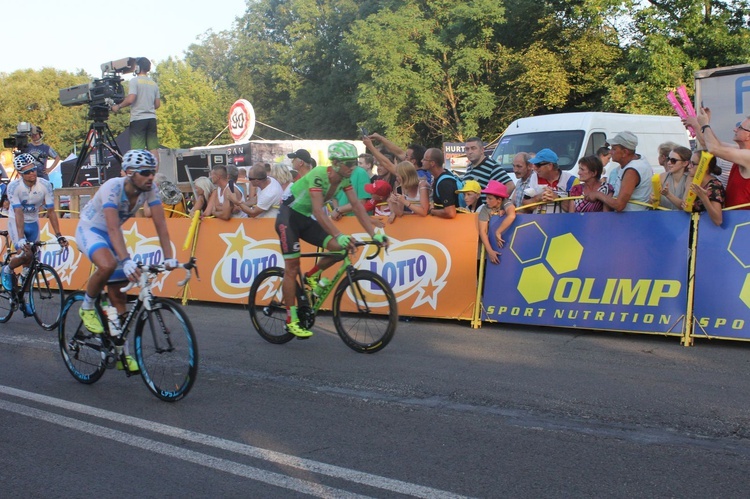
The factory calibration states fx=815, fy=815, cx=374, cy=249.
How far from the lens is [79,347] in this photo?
23.4 ft

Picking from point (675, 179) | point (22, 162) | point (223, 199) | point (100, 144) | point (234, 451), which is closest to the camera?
point (234, 451)

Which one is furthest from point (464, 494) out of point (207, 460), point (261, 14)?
point (261, 14)

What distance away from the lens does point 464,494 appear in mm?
4305

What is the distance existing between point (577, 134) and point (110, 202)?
38.3 ft

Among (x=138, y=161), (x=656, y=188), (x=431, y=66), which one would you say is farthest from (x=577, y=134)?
(x=431, y=66)

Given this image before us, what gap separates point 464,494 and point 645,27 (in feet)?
101

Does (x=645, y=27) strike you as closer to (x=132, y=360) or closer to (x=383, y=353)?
(x=383, y=353)

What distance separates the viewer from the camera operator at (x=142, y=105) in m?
14.0

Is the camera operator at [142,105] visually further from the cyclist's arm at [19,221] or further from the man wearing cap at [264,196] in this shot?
the cyclist's arm at [19,221]

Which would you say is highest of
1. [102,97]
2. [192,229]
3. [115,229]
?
[102,97]

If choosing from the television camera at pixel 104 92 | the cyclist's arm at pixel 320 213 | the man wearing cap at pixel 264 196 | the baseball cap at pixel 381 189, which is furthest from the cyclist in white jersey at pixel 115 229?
the television camera at pixel 104 92

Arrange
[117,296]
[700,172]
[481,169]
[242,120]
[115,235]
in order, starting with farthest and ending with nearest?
1. [242,120]
2. [481,169]
3. [700,172]
4. [117,296]
5. [115,235]

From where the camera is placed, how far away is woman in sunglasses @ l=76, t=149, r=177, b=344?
6.50 metres

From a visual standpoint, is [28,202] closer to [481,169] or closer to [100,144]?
[100,144]
